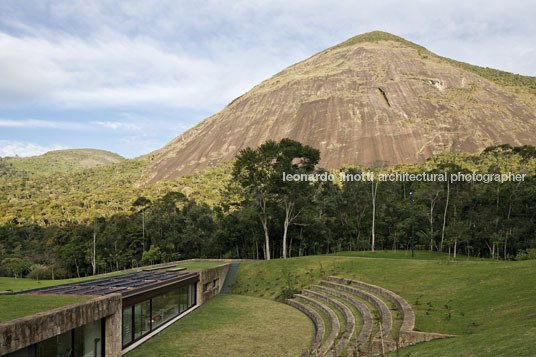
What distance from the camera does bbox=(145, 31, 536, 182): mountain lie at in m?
88.2

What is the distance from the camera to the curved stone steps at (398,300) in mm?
10808

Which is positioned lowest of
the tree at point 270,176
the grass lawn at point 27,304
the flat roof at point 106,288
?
the flat roof at point 106,288

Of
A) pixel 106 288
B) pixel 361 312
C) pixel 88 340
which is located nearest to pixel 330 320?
pixel 361 312

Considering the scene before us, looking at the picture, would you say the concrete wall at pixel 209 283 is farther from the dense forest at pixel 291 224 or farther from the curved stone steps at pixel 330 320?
the dense forest at pixel 291 224

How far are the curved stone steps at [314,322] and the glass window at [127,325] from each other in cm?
652

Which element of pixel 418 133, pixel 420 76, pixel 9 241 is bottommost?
pixel 9 241

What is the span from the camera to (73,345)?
10.1 metres

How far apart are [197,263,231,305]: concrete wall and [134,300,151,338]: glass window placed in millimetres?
6920

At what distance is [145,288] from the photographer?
49.7 ft

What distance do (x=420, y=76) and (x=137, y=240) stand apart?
104 meters

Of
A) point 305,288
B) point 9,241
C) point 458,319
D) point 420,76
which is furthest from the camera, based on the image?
point 420,76

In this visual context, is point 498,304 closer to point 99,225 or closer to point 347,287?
point 347,287

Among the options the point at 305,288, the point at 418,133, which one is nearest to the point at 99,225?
the point at 305,288

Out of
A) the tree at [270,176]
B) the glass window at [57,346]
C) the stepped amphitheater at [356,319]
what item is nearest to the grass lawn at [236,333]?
the stepped amphitheater at [356,319]
